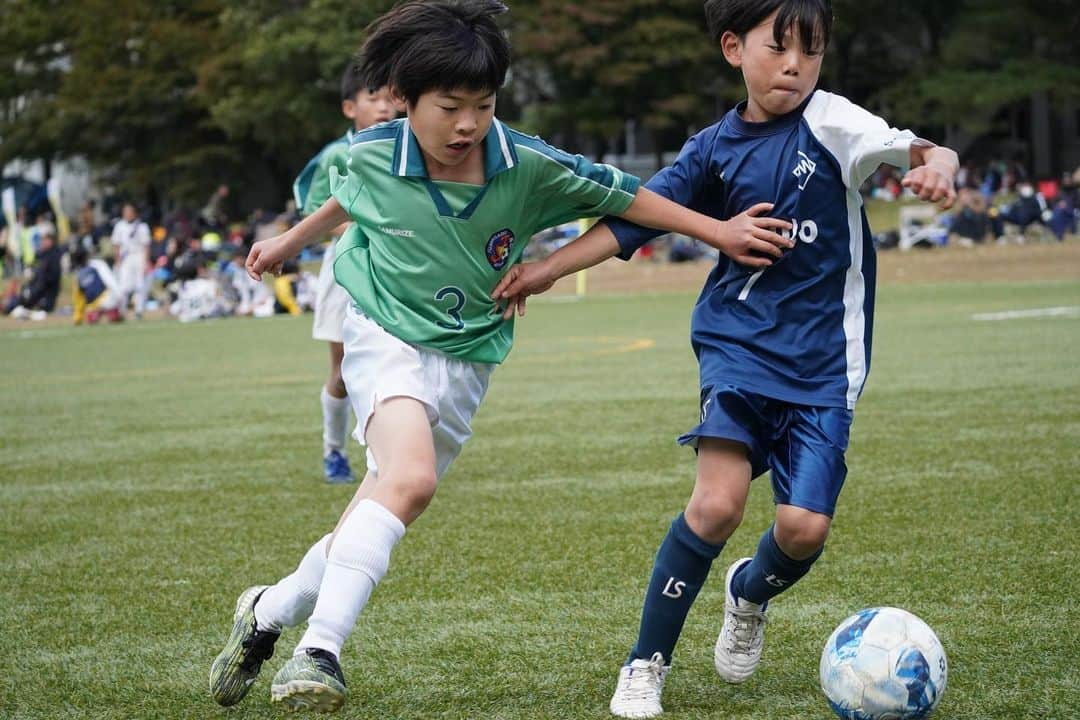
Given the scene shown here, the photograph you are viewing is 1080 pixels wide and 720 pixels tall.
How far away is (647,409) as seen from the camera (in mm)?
10594

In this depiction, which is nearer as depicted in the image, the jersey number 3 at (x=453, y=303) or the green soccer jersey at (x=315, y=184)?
the jersey number 3 at (x=453, y=303)

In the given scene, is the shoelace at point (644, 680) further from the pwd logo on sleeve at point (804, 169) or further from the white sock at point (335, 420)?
the white sock at point (335, 420)

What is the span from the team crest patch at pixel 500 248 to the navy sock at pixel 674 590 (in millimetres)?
831

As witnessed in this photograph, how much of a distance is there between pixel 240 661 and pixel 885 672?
63.4 inches

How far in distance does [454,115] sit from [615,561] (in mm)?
2351

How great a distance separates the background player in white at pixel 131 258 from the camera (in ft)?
90.4

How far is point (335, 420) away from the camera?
7.76 metres

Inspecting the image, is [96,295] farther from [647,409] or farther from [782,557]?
[782,557]

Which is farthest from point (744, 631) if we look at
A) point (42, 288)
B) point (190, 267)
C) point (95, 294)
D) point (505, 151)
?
point (42, 288)

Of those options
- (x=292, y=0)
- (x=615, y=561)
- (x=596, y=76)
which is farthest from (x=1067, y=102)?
(x=615, y=561)

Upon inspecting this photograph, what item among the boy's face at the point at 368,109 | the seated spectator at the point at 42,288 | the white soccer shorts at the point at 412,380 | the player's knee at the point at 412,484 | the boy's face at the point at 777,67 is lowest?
A: the seated spectator at the point at 42,288

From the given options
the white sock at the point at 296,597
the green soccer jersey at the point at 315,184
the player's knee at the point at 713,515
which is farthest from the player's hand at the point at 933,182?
the green soccer jersey at the point at 315,184

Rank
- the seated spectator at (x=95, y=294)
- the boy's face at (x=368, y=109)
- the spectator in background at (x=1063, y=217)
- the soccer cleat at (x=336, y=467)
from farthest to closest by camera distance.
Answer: the spectator in background at (x=1063, y=217) → the seated spectator at (x=95, y=294) → the soccer cleat at (x=336, y=467) → the boy's face at (x=368, y=109)

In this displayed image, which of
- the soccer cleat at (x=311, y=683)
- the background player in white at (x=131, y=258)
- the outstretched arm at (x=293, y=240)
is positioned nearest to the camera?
the soccer cleat at (x=311, y=683)
